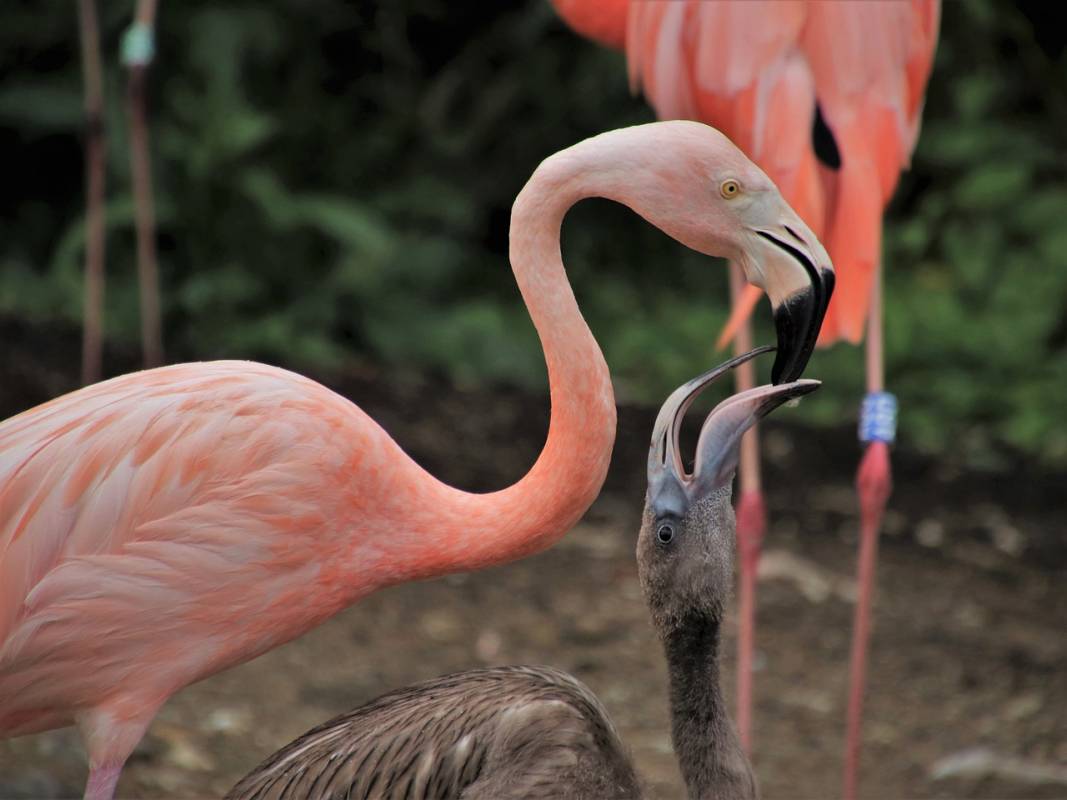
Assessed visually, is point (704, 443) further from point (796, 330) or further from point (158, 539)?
point (158, 539)

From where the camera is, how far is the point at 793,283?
2906 mm

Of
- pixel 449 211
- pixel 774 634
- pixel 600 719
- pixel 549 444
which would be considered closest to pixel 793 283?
pixel 549 444

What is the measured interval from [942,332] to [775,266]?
4757 millimetres

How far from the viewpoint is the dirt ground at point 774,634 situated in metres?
4.68

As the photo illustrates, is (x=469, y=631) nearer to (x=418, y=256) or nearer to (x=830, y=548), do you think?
(x=830, y=548)

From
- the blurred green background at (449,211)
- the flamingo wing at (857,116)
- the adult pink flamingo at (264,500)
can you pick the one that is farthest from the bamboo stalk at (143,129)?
the adult pink flamingo at (264,500)

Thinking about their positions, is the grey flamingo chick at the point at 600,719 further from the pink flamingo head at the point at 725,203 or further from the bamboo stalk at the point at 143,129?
the bamboo stalk at the point at 143,129

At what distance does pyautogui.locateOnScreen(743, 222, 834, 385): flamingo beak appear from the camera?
2.90m

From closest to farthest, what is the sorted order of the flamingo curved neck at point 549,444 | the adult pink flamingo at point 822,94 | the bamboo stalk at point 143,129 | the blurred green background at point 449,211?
the flamingo curved neck at point 549,444 < the adult pink flamingo at point 822,94 < the bamboo stalk at point 143,129 < the blurred green background at point 449,211

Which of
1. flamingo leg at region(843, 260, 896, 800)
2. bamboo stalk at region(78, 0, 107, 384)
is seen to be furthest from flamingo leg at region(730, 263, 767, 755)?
bamboo stalk at region(78, 0, 107, 384)

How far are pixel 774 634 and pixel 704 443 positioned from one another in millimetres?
3074

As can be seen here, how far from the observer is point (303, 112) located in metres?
8.38

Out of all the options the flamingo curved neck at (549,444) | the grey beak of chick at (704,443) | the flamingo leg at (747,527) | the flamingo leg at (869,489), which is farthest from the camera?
the flamingo leg at (747,527)

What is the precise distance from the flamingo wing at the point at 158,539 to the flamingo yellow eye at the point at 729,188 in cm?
85
